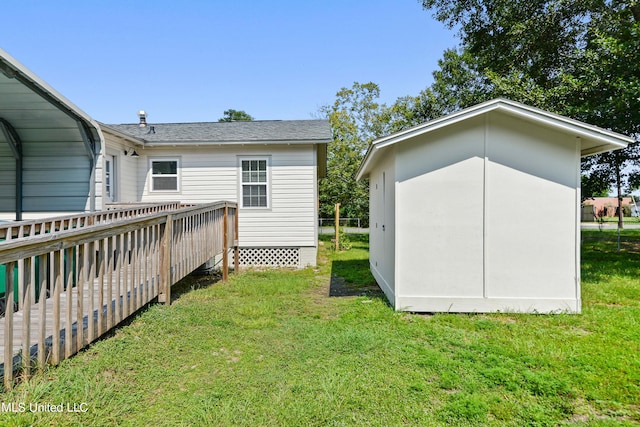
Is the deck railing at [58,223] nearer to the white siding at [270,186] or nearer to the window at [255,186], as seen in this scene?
the white siding at [270,186]

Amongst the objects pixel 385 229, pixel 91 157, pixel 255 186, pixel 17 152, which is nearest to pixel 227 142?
pixel 255 186

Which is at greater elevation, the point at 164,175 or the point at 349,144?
the point at 349,144

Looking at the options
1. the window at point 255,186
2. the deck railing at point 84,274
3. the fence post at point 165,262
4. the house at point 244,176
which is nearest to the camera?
the deck railing at point 84,274

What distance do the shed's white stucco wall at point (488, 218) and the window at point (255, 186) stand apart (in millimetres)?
4894

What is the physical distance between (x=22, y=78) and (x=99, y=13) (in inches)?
279

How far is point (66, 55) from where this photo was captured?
12.5m

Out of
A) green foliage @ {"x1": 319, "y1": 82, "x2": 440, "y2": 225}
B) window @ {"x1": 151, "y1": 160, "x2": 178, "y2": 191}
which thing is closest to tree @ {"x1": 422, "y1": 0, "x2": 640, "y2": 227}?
green foliage @ {"x1": 319, "y1": 82, "x2": 440, "y2": 225}

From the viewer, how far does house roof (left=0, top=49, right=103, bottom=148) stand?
5180 millimetres

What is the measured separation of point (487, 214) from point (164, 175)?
7944 mm

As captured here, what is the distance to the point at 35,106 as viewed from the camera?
20.1 feet

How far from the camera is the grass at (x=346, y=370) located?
2.46m

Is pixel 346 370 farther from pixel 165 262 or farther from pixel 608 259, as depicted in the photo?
pixel 608 259

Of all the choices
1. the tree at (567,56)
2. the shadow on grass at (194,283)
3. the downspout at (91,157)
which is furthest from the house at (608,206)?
the downspout at (91,157)

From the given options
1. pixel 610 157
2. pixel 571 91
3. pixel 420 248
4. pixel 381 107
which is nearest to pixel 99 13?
pixel 420 248
